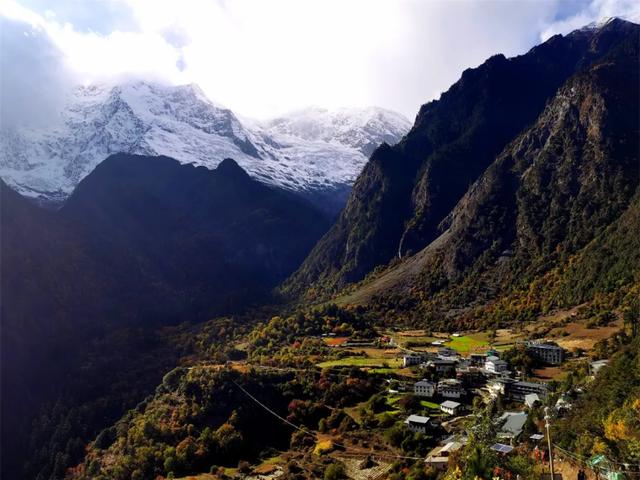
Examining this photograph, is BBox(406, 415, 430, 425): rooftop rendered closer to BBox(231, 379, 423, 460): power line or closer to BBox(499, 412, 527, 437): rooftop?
BBox(231, 379, 423, 460): power line

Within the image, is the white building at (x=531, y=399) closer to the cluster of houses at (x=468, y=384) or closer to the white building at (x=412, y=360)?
the cluster of houses at (x=468, y=384)

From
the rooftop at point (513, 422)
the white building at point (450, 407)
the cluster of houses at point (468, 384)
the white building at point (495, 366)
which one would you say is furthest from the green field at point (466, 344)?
the rooftop at point (513, 422)

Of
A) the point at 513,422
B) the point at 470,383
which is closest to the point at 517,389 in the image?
the point at 470,383

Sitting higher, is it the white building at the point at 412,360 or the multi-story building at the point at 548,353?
the multi-story building at the point at 548,353

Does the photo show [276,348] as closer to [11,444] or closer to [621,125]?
[11,444]

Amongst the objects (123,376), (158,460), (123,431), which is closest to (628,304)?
(158,460)

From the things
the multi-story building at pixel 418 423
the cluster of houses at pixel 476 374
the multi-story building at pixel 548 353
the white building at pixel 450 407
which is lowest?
the multi-story building at pixel 418 423
